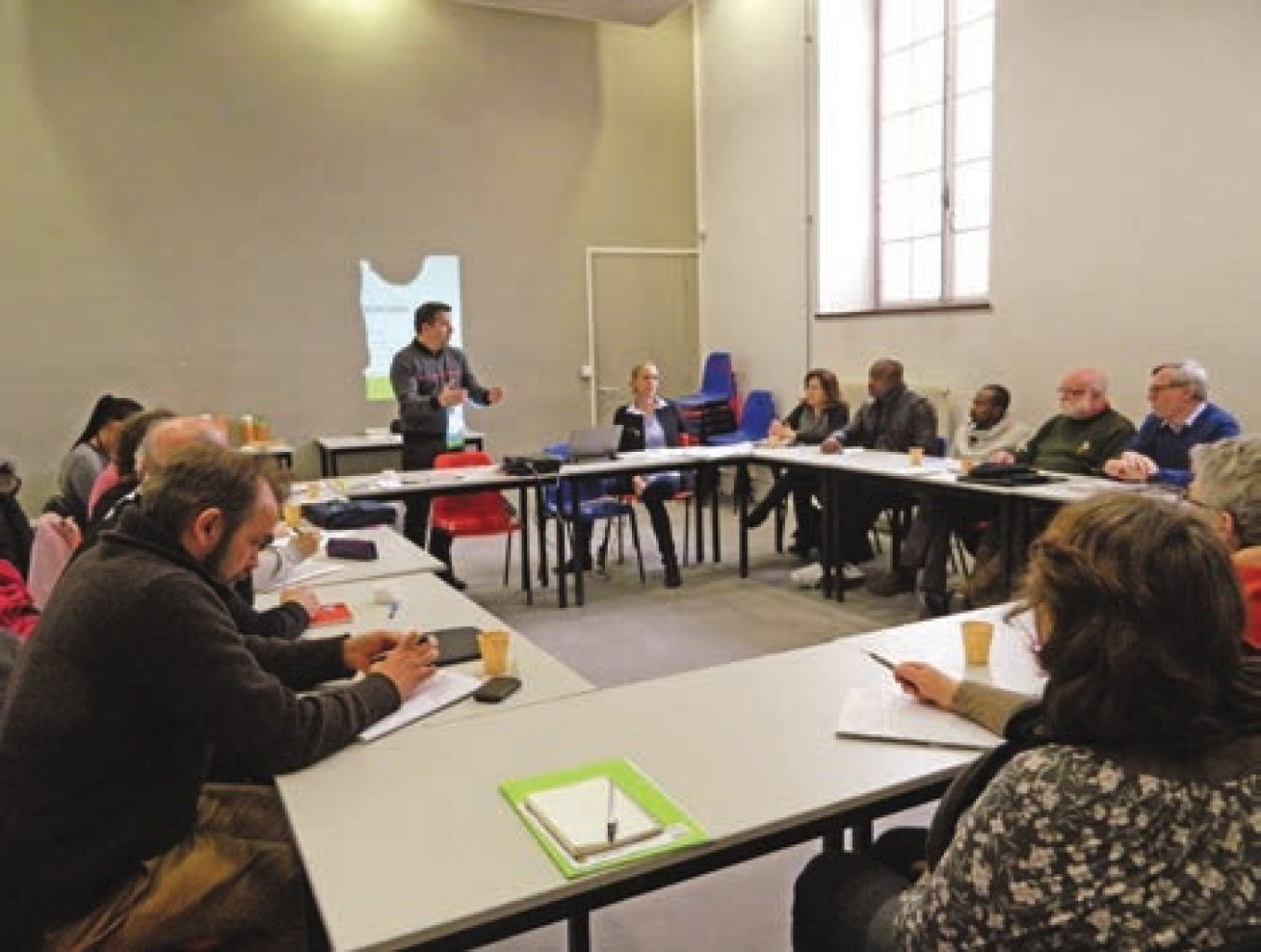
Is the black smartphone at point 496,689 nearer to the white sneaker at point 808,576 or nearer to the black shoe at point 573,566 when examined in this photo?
the black shoe at point 573,566

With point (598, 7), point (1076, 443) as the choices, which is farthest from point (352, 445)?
point (1076, 443)

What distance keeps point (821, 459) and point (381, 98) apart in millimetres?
4445

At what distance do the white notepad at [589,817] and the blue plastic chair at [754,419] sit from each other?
6.19 m

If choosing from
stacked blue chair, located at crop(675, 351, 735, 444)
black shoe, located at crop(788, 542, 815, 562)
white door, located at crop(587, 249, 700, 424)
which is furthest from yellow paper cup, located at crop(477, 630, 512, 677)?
white door, located at crop(587, 249, 700, 424)

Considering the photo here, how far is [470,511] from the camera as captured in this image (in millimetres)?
5027

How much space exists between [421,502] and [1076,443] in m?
3.15

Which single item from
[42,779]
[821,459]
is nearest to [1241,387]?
[821,459]

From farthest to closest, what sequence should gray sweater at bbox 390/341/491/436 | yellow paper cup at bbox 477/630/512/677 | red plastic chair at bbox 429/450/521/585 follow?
gray sweater at bbox 390/341/491/436, red plastic chair at bbox 429/450/521/585, yellow paper cup at bbox 477/630/512/677

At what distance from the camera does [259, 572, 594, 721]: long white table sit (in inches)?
69.7

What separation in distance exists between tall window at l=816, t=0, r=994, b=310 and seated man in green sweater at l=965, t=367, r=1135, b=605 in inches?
55.8

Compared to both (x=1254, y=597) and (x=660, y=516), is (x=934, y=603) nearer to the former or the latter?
(x=660, y=516)

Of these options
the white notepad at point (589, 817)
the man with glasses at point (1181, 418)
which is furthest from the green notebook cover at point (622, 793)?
the man with glasses at point (1181, 418)

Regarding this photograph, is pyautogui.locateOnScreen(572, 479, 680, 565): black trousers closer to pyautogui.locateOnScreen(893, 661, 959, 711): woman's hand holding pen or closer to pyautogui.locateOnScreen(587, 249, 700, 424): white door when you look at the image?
pyautogui.locateOnScreen(587, 249, 700, 424): white door

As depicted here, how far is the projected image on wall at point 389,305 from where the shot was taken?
24.1ft
